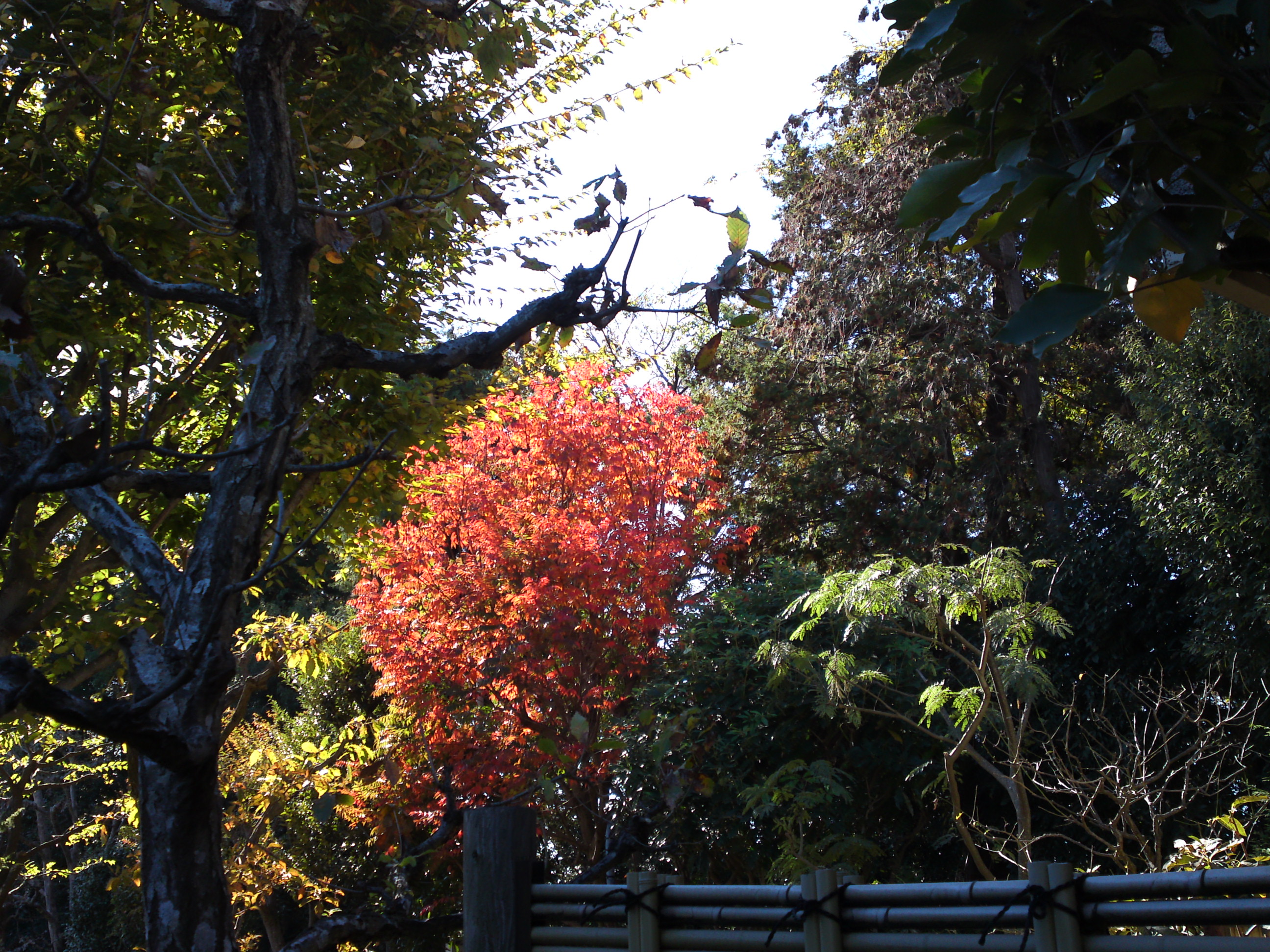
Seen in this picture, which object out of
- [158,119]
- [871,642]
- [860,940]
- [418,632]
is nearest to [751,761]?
[871,642]

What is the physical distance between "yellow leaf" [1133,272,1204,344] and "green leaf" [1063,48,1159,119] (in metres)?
0.38

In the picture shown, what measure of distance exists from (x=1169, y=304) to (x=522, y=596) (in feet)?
25.5

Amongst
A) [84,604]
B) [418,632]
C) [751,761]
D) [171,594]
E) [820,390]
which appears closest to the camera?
[171,594]

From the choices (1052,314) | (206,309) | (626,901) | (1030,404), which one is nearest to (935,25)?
(1052,314)

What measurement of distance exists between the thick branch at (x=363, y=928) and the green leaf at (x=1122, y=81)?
2258 mm

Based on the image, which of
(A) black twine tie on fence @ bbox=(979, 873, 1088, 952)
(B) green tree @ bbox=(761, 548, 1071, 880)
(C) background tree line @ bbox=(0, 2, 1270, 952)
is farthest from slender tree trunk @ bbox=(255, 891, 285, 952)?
(A) black twine tie on fence @ bbox=(979, 873, 1088, 952)

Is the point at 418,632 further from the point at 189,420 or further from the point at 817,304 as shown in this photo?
the point at 817,304

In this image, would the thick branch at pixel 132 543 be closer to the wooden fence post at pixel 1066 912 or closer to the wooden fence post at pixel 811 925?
the wooden fence post at pixel 811 925

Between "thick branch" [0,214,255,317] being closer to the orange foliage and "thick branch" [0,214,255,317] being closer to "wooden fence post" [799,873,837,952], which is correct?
"wooden fence post" [799,873,837,952]

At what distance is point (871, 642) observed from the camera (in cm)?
869

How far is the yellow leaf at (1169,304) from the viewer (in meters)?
1.45

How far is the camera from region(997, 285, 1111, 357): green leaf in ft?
3.87

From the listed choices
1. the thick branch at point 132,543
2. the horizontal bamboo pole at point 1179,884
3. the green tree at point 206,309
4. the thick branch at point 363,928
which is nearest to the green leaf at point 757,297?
the green tree at point 206,309

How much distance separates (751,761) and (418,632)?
3384 mm
